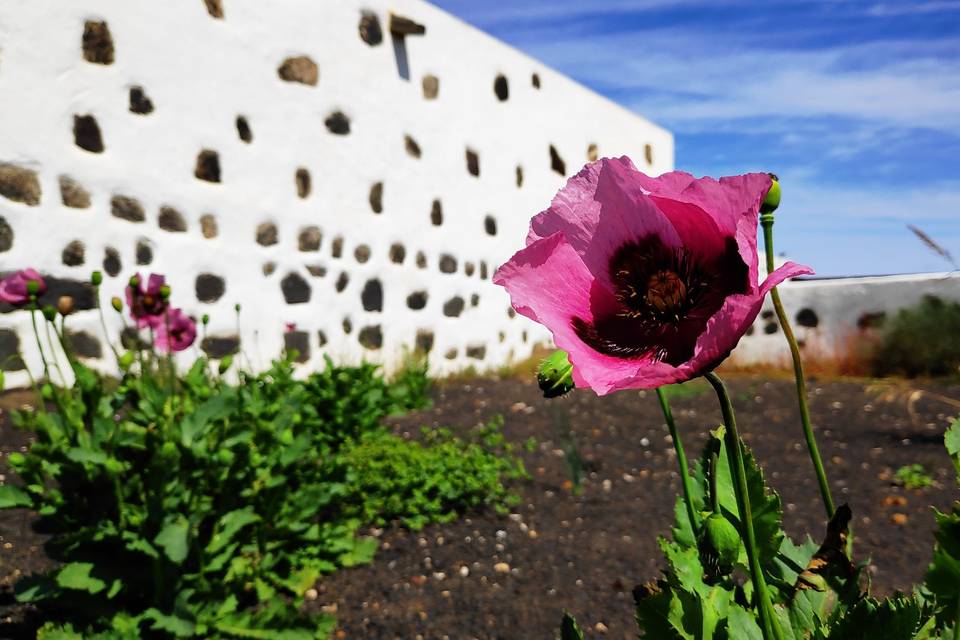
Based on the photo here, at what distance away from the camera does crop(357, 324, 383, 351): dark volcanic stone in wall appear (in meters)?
5.25

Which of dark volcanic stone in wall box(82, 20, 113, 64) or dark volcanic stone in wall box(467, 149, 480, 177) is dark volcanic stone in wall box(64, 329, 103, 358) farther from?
dark volcanic stone in wall box(467, 149, 480, 177)

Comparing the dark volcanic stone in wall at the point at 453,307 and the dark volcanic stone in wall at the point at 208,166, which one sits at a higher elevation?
the dark volcanic stone in wall at the point at 208,166

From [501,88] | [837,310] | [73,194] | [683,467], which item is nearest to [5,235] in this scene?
[73,194]

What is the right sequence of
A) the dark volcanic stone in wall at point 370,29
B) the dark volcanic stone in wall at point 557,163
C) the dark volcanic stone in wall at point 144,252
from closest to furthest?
the dark volcanic stone in wall at point 144,252
the dark volcanic stone in wall at point 370,29
the dark volcanic stone in wall at point 557,163

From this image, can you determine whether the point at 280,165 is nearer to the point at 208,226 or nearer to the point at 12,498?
the point at 208,226

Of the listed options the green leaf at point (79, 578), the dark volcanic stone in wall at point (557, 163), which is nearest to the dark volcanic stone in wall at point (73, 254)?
the green leaf at point (79, 578)

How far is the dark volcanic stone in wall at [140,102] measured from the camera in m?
4.02

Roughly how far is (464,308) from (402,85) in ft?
5.31

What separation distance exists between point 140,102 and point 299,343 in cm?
152

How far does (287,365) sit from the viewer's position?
339cm

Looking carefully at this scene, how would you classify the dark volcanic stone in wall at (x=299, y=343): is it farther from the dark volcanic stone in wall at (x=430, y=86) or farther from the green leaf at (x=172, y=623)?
the green leaf at (x=172, y=623)

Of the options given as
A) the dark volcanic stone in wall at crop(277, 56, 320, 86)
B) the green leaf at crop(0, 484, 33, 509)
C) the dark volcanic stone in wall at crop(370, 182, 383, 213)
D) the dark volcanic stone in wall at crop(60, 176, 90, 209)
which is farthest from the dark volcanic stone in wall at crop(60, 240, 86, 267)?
the green leaf at crop(0, 484, 33, 509)

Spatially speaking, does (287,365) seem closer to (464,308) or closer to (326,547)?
(326,547)

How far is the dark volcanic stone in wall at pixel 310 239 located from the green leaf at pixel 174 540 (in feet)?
9.79
